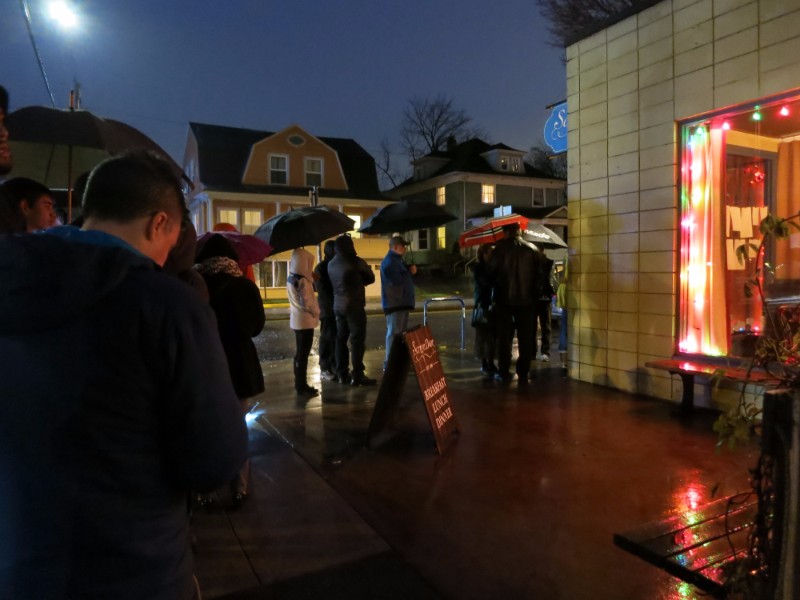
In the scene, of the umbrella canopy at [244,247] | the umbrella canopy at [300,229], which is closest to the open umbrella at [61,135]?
the umbrella canopy at [244,247]

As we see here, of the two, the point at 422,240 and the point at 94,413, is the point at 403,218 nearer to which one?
the point at 94,413

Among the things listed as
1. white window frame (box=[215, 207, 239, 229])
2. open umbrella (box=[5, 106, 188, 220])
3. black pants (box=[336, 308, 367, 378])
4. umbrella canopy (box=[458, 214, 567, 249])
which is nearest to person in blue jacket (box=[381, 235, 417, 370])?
black pants (box=[336, 308, 367, 378])

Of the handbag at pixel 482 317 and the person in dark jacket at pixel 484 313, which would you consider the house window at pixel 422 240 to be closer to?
the person in dark jacket at pixel 484 313

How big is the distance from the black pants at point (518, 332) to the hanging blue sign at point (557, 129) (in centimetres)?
232

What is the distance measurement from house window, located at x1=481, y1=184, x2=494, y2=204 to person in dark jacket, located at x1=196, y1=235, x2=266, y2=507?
30019 millimetres

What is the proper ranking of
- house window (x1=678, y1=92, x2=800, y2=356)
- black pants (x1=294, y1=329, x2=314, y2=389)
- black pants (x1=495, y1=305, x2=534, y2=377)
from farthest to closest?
black pants (x1=495, y1=305, x2=534, y2=377), black pants (x1=294, y1=329, x2=314, y2=389), house window (x1=678, y1=92, x2=800, y2=356)

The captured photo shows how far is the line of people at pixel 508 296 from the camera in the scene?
23.7 feet

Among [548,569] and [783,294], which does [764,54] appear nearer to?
[783,294]

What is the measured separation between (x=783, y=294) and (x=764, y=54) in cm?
255

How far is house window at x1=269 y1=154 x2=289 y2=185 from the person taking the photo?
2783 cm

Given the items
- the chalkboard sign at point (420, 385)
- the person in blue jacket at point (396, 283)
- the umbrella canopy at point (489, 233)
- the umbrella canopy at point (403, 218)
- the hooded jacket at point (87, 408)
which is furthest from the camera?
the umbrella canopy at point (489, 233)

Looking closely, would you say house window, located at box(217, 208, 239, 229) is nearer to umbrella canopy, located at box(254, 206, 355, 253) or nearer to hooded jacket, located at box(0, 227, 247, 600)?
umbrella canopy, located at box(254, 206, 355, 253)

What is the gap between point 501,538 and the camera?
3.40m

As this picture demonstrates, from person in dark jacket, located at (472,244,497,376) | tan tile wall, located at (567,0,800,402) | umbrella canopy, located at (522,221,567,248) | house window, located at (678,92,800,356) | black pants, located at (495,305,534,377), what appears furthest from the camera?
umbrella canopy, located at (522,221,567,248)
